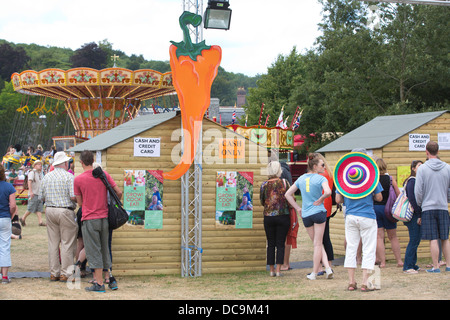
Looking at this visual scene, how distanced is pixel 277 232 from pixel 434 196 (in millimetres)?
2457

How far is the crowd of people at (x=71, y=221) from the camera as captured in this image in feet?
27.0

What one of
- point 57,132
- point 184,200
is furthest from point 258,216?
point 57,132

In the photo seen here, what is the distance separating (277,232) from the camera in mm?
9758

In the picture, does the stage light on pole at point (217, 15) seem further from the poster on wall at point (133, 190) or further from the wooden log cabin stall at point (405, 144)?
the wooden log cabin stall at point (405, 144)

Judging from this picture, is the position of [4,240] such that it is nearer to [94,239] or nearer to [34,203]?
[94,239]

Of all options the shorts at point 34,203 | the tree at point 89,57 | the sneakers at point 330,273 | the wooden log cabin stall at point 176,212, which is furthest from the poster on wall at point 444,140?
the tree at point 89,57

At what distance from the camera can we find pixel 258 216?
35.0 feet

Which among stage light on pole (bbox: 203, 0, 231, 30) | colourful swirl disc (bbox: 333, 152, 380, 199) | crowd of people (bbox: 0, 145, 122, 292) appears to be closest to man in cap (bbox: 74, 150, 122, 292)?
crowd of people (bbox: 0, 145, 122, 292)

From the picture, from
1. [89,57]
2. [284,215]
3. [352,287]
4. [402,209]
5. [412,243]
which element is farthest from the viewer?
[89,57]

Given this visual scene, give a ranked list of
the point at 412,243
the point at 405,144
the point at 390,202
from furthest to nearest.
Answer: the point at 405,144 → the point at 390,202 → the point at 412,243

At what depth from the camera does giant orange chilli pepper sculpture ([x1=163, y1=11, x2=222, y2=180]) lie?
32.4 ft

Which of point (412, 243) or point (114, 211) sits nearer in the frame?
point (114, 211)

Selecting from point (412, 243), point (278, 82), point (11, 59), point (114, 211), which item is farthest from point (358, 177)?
point (11, 59)
